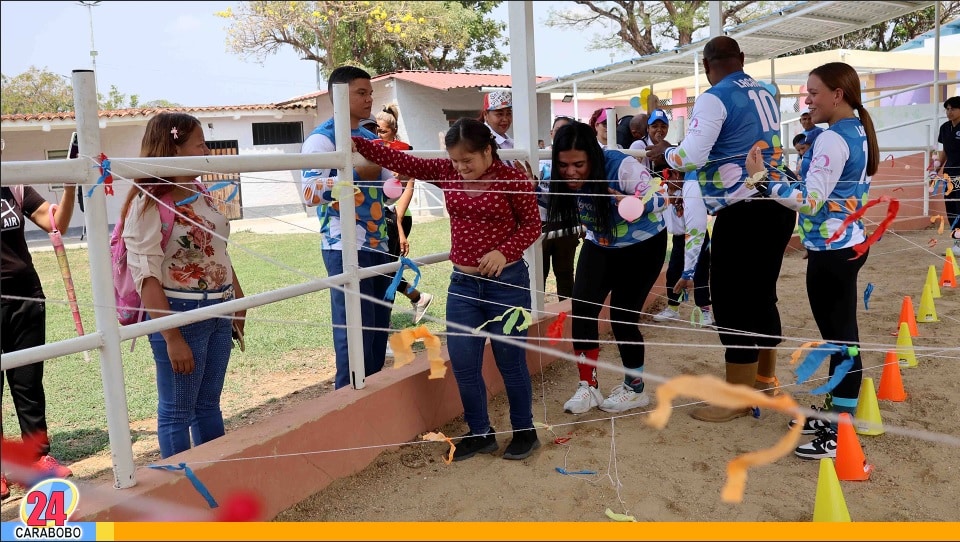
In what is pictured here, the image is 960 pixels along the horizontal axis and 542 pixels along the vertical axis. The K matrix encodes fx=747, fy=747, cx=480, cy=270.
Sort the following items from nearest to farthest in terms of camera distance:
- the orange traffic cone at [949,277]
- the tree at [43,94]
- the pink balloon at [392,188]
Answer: the pink balloon at [392,188] → the orange traffic cone at [949,277] → the tree at [43,94]

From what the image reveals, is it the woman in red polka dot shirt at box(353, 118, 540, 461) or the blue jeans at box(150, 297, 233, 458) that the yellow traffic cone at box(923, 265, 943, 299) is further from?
the blue jeans at box(150, 297, 233, 458)

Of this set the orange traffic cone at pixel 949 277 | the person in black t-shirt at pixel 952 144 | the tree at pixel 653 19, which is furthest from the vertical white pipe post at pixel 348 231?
the tree at pixel 653 19

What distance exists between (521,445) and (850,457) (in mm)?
1250

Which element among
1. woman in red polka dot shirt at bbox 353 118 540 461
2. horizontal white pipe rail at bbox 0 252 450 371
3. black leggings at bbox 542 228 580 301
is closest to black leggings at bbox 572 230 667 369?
woman in red polka dot shirt at bbox 353 118 540 461

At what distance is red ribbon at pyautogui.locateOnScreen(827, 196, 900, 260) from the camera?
8.25ft

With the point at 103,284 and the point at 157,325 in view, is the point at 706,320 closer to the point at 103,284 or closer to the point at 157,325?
the point at 157,325

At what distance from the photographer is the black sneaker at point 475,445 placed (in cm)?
311

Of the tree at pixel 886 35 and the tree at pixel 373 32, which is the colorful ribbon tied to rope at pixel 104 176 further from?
the tree at pixel 886 35

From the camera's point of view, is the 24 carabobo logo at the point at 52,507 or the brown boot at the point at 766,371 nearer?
the 24 carabobo logo at the point at 52,507

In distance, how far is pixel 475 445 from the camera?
3143 millimetres

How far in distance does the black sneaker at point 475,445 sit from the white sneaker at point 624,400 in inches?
28.4

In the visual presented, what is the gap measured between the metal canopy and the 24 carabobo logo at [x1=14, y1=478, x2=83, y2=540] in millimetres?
8701

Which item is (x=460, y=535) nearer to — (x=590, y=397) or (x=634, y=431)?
(x=634, y=431)

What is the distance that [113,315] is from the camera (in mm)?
2137
